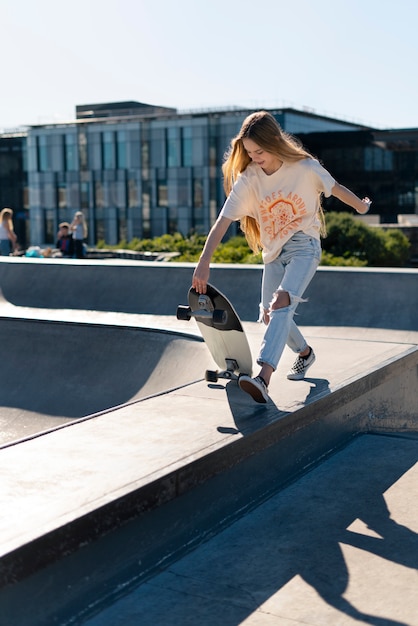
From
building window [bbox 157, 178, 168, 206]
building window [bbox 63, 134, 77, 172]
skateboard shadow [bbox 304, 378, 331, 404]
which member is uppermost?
building window [bbox 63, 134, 77, 172]

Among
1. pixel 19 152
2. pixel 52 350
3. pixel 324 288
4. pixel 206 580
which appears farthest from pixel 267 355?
pixel 19 152

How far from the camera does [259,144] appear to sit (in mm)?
4383

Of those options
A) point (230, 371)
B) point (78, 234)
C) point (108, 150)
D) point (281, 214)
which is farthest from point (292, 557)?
point (108, 150)

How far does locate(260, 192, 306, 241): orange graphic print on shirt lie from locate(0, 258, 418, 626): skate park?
95cm

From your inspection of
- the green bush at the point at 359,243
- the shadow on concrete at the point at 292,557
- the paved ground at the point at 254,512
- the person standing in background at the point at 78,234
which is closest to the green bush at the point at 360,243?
the green bush at the point at 359,243

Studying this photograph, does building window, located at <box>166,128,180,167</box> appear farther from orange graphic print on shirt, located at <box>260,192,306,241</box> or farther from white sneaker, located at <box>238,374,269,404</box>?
white sneaker, located at <box>238,374,269,404</box>

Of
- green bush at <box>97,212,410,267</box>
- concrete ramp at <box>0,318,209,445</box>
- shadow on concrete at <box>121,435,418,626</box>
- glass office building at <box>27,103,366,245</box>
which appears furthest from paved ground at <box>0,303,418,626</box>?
glass office building at <box>27,103,366,245</box>

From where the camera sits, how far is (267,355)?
4391 mm

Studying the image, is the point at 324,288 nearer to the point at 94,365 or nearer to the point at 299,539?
the point at 94,365

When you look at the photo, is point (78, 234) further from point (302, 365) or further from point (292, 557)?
point (292, 557)

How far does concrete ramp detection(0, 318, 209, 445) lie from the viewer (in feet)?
22.3

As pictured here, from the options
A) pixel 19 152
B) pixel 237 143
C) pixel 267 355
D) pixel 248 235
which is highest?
pixel 19 152

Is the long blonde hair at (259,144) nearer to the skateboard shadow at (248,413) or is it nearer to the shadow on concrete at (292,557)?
the skateboard shadow at (248,413)

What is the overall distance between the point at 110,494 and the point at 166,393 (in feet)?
5.94
